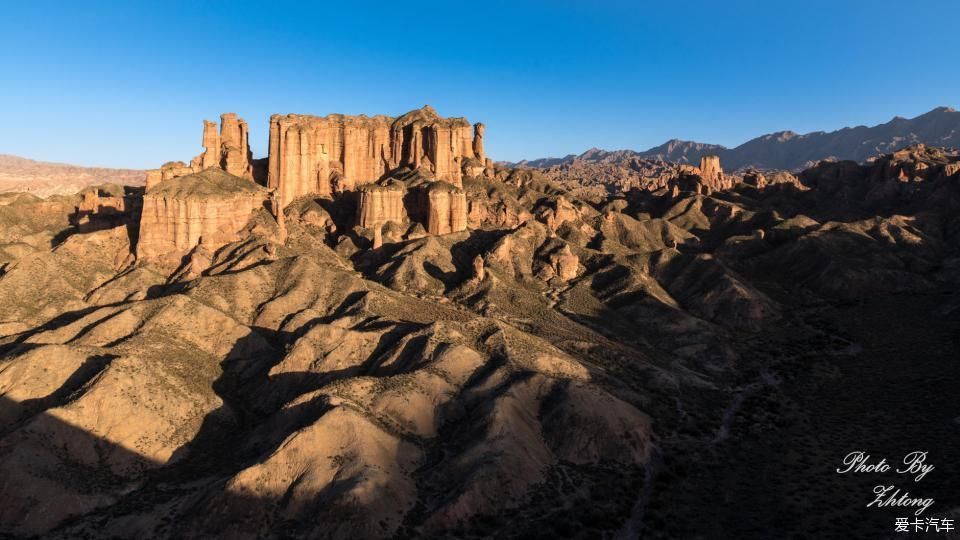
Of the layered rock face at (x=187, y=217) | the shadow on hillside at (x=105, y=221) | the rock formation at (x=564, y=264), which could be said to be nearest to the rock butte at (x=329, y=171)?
the layered rock face at (x=187, y=217)

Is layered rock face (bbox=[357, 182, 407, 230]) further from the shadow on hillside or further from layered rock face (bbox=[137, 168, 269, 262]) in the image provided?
→ the shadow on hillside

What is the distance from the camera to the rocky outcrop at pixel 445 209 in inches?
5241

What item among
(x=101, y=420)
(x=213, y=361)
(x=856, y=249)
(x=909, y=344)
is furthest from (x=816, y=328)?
(x=101, y=420)

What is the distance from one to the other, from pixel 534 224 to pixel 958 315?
2978 inches

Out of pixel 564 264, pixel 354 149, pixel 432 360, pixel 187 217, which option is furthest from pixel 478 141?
pixel 432 360

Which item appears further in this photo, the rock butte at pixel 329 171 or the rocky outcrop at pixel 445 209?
the rocky outcrop at pixel 445 209

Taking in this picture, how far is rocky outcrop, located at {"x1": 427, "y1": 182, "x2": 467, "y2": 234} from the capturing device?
13312 cm

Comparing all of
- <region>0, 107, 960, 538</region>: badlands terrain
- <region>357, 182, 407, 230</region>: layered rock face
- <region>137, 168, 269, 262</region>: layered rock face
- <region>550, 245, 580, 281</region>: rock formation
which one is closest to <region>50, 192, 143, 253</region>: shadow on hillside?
<region>0, 107, 960, 538</region>: badlands terrain

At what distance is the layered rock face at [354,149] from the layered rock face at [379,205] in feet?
56.3

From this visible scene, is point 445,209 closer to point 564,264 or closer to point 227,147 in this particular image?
point 564,264

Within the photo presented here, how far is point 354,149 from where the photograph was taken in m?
152

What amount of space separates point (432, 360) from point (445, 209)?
66.2 metres

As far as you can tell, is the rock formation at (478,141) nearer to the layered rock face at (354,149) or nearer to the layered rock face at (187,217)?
the layered rock face at (354,149)

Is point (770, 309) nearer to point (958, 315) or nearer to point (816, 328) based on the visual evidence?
point (816, 328)
